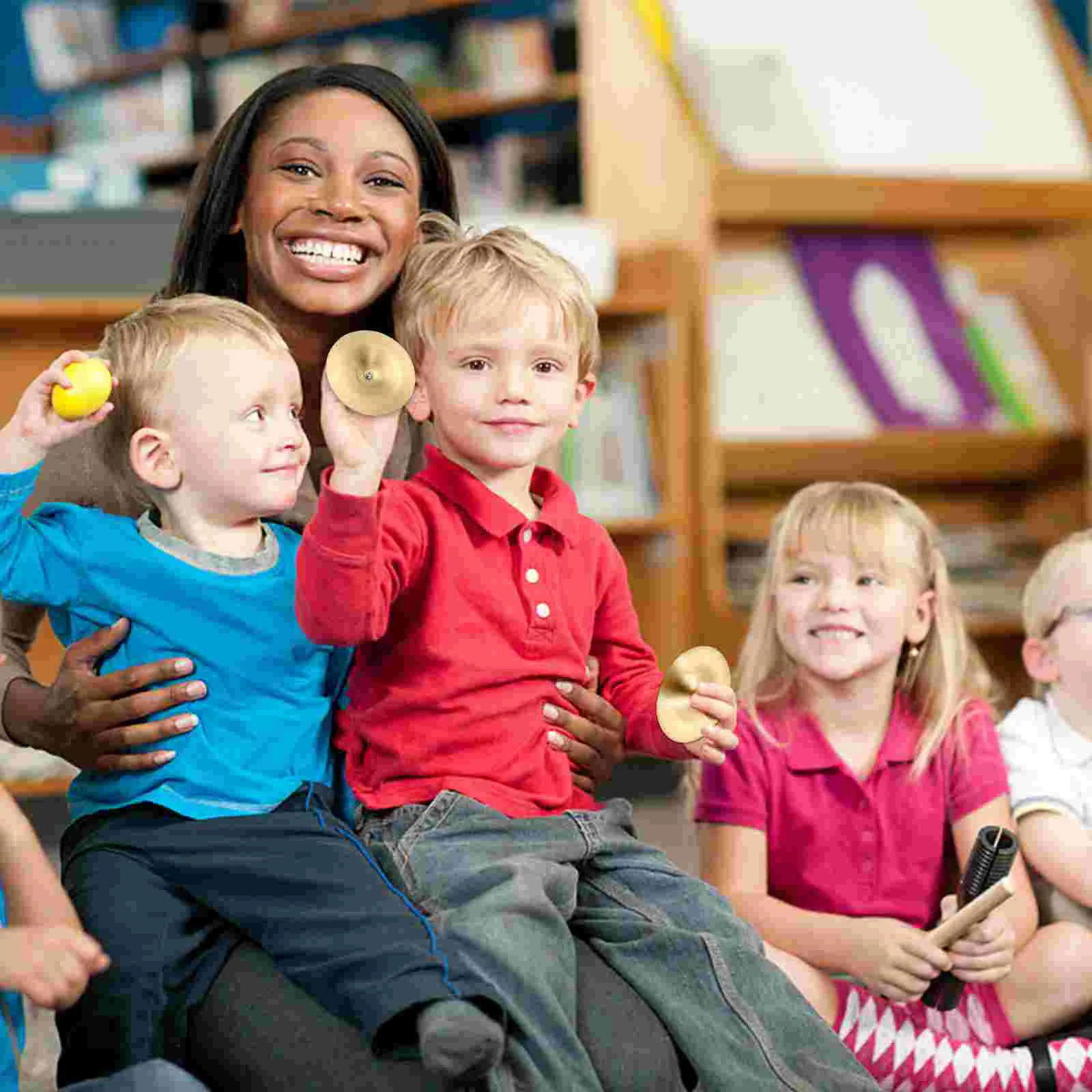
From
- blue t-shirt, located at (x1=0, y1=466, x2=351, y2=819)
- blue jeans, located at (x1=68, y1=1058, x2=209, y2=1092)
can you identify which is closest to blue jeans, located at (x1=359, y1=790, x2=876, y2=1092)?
blue t-shirt, located at (x1=0, y1=466, x2=351, y2=819)

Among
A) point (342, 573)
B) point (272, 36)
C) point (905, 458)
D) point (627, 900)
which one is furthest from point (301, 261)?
point (272, 36)

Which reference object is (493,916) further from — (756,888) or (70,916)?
(756,888)

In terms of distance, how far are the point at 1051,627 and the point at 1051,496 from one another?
2.06 meters

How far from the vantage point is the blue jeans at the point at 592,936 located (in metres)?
1.29

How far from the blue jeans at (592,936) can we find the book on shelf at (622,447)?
2.03m

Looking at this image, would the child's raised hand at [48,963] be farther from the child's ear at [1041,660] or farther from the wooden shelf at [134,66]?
the wooden shelf at [134,66]

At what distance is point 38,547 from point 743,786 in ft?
2.72

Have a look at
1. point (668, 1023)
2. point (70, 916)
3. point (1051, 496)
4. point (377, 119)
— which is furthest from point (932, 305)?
point (70, 916)

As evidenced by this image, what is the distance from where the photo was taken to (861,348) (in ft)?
12.0

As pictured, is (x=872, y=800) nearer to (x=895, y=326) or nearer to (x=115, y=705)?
(x=115, y=705)

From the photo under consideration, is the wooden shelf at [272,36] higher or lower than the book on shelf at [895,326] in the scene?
higher

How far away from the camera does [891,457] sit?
3.65 meters

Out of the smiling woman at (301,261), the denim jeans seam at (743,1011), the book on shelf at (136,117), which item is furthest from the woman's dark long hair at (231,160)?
the book on shelf at (136,117)

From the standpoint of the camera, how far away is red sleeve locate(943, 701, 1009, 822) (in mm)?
1799
